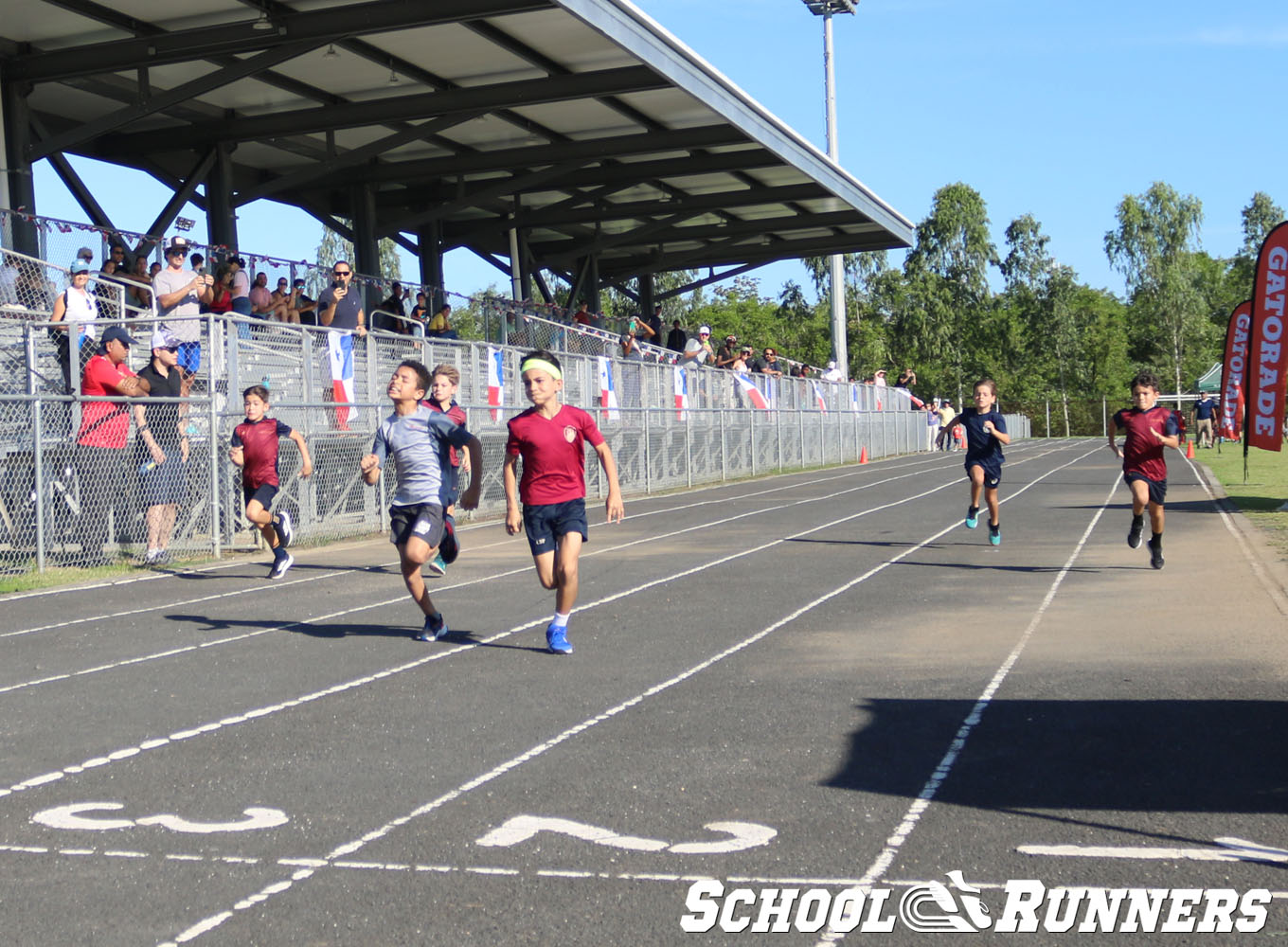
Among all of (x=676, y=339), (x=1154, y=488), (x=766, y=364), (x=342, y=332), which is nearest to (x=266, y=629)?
(x=342, y=332)

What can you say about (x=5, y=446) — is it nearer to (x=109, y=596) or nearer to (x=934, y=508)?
(x=109, y=596)

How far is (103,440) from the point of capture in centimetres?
1434

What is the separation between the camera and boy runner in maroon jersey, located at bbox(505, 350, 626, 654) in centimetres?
880

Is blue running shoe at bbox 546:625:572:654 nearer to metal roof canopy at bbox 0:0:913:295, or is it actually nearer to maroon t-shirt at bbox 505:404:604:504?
maroon t-shirt at bbox 505:404:604:504

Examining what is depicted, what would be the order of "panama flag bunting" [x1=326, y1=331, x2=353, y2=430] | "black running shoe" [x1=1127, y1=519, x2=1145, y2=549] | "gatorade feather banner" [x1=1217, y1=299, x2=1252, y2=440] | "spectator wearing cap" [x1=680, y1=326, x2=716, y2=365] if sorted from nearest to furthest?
"black running shoe" [x1=1127, y1=519, x2=1145, y2=549] < "panama flag bunting" [x1=326, y1=331, x2=353, y2=430] < "gatorade feather banner" [x1=1217, y1=299, x2=1252, y2=440] < "spectator wearing cap" [x1=680, y1=326, x2=716, y2=365]

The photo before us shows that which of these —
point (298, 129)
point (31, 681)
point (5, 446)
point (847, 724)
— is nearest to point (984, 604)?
point (847, 724)

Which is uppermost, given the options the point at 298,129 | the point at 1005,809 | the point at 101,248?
the point at 298,129

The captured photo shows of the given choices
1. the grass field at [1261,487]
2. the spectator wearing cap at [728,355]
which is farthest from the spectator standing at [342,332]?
the spectator wearing cap at [728,355]

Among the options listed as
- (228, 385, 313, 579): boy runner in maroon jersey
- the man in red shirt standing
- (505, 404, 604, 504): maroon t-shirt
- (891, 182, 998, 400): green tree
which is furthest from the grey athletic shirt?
(891, 182, 998, 400): green tree

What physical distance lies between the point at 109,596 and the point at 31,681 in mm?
4023

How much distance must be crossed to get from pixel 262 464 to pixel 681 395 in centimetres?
1618

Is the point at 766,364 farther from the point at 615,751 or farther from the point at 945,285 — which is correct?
the point at 945,285

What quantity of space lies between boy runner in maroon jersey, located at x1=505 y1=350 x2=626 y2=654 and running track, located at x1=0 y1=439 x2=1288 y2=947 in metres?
0.54

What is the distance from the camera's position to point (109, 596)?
40.3 feet
